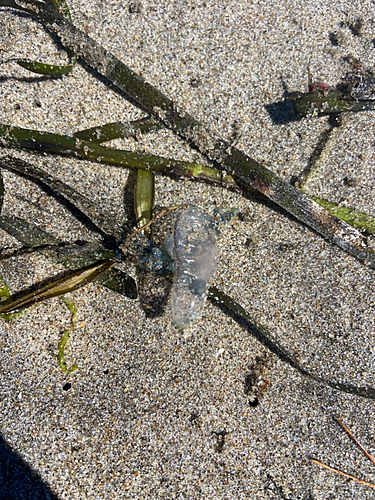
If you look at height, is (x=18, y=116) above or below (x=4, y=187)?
above

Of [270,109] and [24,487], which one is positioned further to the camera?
[270,109]

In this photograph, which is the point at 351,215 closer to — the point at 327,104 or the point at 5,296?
the point at 327,104

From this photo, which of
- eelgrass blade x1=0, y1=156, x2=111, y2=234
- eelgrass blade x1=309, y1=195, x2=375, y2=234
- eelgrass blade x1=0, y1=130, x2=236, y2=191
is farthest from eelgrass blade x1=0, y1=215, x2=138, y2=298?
eelgrass blade x1=309, y1=195, x2=375, y2=234

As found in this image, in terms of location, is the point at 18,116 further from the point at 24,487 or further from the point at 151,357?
the point at 24,487

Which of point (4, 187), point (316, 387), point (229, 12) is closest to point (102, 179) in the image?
point (4, 187)

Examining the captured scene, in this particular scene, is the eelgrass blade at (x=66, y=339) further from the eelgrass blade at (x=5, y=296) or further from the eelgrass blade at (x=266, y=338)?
the eelgrass blade at (x=266, y=338)

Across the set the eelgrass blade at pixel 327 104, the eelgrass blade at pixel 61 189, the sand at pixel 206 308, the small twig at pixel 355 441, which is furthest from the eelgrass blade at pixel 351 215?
the eelgrass blade at pixel 61 189
